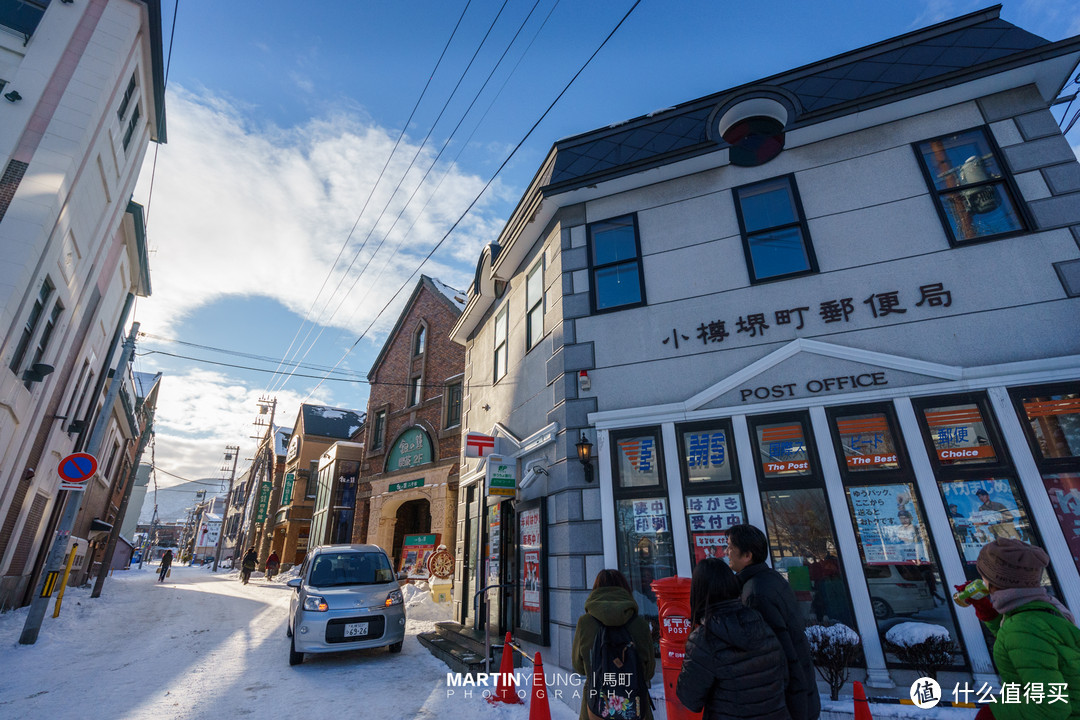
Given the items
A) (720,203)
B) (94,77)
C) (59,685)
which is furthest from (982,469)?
(94,77)

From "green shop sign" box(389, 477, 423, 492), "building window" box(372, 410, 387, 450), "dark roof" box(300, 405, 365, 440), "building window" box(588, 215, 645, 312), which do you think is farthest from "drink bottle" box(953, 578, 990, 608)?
"dark roof" box(300, 405, 365, 440)

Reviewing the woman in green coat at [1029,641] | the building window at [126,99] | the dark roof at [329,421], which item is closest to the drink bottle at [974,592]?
the woman in green coat at [1029,641]

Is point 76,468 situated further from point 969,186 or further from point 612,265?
point 969,186

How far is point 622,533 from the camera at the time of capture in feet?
22.5

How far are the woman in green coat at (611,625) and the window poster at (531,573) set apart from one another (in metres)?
4.26

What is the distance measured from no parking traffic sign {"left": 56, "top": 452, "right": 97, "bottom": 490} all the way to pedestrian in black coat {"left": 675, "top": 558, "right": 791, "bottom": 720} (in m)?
11.4

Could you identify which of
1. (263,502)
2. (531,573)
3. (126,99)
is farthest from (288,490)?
(531,573)

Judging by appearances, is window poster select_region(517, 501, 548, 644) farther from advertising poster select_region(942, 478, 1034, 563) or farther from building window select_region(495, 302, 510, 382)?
advertising poster select_region(942, 478, 1034, 563)

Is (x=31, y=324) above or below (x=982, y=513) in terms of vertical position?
above

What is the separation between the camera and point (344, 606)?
7.94 m

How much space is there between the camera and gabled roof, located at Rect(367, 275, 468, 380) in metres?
21.4

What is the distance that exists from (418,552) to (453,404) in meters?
5.39

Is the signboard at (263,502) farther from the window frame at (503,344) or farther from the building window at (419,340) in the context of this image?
the window frame at (503,344)

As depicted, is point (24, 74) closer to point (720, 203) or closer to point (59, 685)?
point (59, 685)
